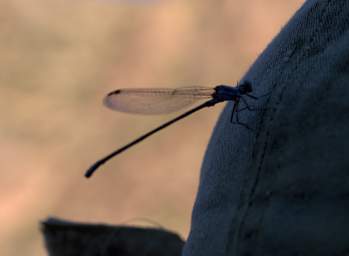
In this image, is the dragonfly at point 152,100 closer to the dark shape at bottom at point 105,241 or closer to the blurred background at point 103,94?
the dark shape at bottom at point 105,241

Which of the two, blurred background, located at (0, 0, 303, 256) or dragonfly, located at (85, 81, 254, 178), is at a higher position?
blurred background, located at (0, 0, 303, 256)

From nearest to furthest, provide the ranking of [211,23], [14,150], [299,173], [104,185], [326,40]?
1. [299,173]
2. [326,40]
3. [104,185]
4. [14,150]
5. [211,23]

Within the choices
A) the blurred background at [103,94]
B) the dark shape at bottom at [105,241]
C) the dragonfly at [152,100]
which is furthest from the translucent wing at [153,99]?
the blurred background at [103,94]

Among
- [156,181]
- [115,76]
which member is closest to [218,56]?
[115,76]

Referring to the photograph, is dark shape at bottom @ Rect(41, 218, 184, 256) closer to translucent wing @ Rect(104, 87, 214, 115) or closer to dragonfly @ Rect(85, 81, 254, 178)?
dragonfly @ Rect(85, 81, 254, 178)

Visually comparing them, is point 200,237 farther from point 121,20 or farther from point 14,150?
point 121,20

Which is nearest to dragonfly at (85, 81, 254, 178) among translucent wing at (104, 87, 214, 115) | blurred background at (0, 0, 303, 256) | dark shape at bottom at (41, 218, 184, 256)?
translucent wing at (104, 87, 214, 115)

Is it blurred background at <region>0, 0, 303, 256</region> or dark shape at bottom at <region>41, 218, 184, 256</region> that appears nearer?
dark shape at bottom at <region>41, 218, 184, 256</region>
